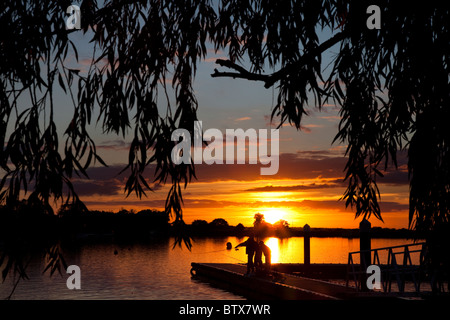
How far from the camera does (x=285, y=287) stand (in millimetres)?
14344

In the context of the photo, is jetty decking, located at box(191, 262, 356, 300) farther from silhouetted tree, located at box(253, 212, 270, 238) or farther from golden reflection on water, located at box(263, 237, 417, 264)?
golden reflection on water, located at box(263, 237, 417, 264)

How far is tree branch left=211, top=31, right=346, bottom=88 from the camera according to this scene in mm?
5414

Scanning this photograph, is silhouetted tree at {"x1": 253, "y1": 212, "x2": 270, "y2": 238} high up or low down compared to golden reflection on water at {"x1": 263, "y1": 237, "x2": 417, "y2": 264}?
up

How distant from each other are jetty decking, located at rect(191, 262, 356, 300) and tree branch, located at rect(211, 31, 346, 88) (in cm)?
733

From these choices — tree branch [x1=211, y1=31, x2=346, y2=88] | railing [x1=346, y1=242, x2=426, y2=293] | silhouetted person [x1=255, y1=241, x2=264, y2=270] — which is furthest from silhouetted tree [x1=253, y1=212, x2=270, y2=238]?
tree branch [x1=211, y1=31, x2=346, y2=88]

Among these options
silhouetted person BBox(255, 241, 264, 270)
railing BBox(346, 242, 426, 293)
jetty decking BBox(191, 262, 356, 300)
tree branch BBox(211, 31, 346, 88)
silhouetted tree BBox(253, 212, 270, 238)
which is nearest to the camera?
tree branch BBox(211, 31, 346, 88)

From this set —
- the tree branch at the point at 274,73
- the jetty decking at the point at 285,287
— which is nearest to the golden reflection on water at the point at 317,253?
the jetty decking at the point at 285,287

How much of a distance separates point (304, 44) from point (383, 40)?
0.91 m

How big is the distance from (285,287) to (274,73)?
973 centimetres
